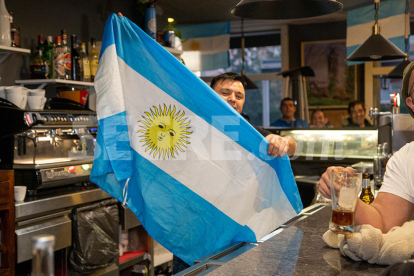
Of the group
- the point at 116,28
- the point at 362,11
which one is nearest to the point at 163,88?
the point at 116,28

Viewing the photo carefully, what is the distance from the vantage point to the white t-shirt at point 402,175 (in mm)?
1497

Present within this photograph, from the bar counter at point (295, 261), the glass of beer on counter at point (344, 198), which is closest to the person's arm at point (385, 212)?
the bar counter at point (295, 261)

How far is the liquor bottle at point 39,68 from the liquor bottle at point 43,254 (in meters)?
3.46

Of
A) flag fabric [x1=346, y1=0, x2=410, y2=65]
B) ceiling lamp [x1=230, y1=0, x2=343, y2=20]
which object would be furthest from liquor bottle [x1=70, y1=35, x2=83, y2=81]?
flag fabric [x1=346, y1=0, x2=410, y2=65]

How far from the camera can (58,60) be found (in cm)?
363

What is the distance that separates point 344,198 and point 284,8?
913 millimetres

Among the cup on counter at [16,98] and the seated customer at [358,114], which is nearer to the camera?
the cup on counter at [16,98]

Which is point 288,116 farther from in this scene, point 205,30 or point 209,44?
point 205,30

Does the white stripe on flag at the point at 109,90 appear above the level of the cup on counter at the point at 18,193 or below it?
above

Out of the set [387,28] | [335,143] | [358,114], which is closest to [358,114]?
[358,114]

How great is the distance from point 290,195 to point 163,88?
2.60ft

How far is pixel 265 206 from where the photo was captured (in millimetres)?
1831

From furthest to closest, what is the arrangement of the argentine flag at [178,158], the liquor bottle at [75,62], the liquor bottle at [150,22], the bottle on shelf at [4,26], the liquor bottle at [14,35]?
the liquor bottle at [150,22] < the liquor bottle at [75,62] < the liquor bottle at [14,35] < the bottle on shelf at [4,26] < the argentine flag at [178,158]

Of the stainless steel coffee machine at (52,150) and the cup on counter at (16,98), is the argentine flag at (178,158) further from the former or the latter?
the cup on counter at (16,98)
